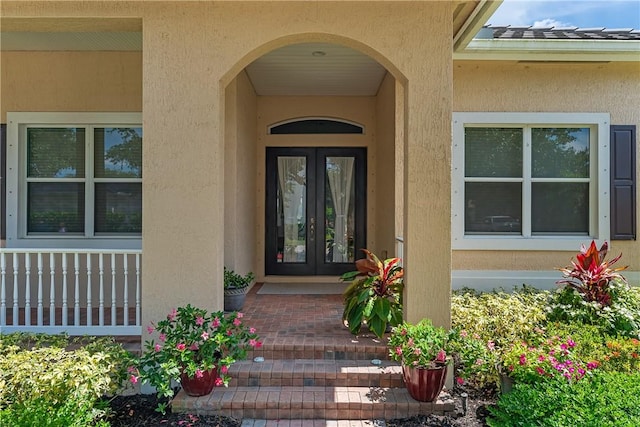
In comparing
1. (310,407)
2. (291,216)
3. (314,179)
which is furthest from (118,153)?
(310,407)

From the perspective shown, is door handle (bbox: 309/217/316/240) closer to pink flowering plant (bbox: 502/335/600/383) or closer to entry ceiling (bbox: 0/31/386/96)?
entry ceiling (bbox: 0/31/386/96)

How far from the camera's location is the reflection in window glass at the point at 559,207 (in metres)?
5.77

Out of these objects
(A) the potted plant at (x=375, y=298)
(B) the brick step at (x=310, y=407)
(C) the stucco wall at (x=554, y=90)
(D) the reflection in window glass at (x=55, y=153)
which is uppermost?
(C) the stucco wall at (x=554, y=90)

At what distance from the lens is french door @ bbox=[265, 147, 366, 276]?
299 inches

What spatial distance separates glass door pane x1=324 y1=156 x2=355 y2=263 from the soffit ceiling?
4.80ft

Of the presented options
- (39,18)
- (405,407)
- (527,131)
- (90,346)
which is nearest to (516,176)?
(527,131)

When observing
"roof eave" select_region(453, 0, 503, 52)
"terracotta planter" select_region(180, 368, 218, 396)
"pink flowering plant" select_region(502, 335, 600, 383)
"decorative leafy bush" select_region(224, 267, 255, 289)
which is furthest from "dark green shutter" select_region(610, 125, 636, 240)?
"terracotta planter" select_region(180, 368, 218, 396)

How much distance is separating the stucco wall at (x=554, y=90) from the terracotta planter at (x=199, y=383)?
4.75m

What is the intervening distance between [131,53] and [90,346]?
158 inches

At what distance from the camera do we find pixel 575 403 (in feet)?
9.19

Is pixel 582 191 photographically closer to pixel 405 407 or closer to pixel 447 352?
pixel 447 352

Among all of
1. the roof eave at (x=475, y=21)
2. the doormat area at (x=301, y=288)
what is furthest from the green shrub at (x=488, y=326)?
the roof eave at (x=475, y=21)

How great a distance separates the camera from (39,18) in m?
3.86

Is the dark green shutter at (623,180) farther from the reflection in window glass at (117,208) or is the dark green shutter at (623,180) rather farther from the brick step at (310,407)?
the reflection in window glass at (117,208)
